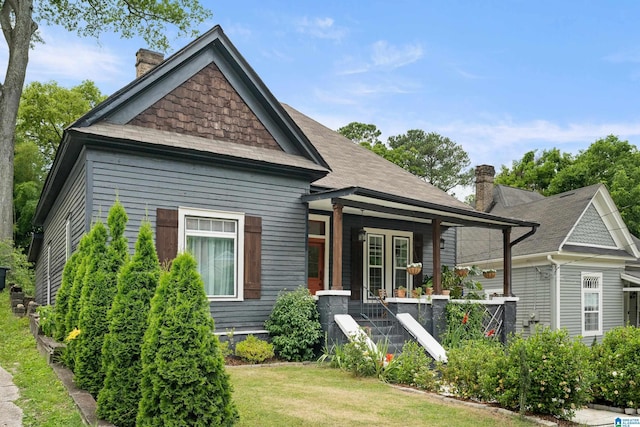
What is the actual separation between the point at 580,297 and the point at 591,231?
2.28 meters

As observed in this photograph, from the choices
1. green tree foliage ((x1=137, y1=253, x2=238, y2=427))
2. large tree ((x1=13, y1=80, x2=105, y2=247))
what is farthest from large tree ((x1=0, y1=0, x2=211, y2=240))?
green tree foliage ((x1=137, y1=253, x2=238, y2=427))

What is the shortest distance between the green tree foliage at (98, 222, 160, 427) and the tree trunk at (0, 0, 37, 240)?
1509 centimetres

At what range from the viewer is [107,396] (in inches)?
211

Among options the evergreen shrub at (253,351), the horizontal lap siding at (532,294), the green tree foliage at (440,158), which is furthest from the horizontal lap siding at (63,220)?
the green tree foliage at (440,158)

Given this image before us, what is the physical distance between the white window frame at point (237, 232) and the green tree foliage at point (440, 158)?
34.4 metres

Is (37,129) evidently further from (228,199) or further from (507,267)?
(507,267)

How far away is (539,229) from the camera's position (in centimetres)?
1944

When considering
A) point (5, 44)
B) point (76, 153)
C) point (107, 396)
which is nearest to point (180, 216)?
point (76, 153)

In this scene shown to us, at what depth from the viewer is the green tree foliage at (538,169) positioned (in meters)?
34.8

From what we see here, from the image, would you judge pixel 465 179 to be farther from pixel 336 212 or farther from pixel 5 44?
pixel 336 212

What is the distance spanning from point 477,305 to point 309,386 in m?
5.88

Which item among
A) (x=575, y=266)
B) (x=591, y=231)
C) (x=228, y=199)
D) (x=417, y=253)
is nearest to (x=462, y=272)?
(x=417, y=253)

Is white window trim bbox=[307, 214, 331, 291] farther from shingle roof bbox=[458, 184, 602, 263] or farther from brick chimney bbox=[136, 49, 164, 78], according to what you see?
shingle roof bbox=[458, 184, 602, 263]

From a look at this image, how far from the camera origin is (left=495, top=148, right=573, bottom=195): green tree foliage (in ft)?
114
